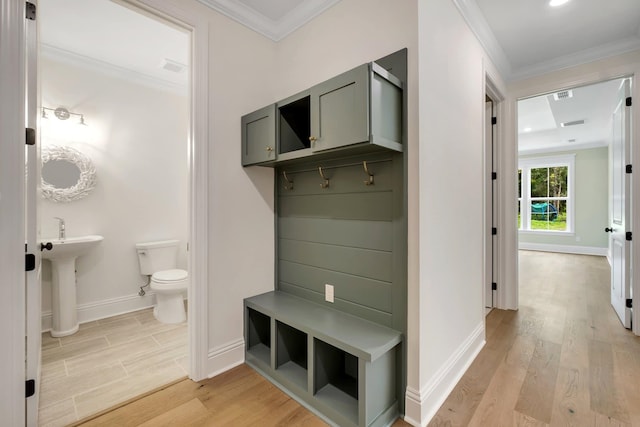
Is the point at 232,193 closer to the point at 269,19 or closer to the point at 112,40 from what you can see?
the point at 269,19

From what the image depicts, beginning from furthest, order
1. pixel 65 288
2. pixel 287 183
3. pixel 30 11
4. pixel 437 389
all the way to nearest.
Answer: pixel 65 288 < pixel 287 183 < pixel 437 389 < pixel 30 11

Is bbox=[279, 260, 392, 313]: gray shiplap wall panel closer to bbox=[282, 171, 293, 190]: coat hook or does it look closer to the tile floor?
bbox=[282, 171, 293, 190]: coat hook

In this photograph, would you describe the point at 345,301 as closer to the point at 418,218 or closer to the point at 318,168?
the point at 418,218

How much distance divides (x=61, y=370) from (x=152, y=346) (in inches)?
22.3

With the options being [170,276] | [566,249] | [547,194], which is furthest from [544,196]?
[170,276]

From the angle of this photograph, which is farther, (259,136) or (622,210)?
(622,210)

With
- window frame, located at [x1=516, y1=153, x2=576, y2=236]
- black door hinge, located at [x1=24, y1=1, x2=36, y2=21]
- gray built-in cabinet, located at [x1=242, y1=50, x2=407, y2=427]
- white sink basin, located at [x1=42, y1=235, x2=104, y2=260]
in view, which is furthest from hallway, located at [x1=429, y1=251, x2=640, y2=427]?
window frame, located at [x1=516, y1=153, x2=576, y2=236]

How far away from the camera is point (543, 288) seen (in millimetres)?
4168

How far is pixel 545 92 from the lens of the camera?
3094mm

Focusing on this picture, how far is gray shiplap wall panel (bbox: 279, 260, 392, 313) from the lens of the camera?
1.71 meters

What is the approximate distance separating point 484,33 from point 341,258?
2.21m

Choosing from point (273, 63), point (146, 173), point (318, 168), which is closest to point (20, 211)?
point (318, 168)

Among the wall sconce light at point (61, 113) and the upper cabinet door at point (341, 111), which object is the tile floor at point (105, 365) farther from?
the wall sconce light at point (61, 113)

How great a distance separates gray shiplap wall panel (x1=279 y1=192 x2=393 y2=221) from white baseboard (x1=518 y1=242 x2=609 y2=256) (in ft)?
25.9
